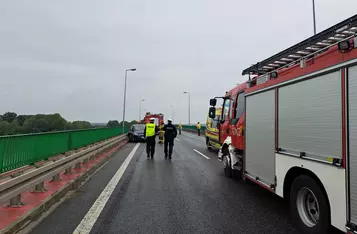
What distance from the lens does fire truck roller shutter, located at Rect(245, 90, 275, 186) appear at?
4835 mm

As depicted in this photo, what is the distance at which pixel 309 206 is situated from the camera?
3836 mm

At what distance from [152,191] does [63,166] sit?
2.36m

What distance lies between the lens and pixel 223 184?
719cm

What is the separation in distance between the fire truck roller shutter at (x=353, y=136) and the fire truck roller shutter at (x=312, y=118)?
155 millimetres

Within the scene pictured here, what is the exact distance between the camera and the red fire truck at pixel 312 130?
297 centimetres

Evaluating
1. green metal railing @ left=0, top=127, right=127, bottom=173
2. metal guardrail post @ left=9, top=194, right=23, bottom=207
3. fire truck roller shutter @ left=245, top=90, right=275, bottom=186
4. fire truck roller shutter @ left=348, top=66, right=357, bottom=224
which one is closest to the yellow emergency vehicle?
green metal railing @ left=0, top=127, right=127, bottom=173

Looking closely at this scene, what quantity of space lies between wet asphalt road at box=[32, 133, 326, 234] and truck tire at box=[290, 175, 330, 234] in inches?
10.3

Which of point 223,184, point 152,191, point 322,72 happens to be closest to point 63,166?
point 152,191

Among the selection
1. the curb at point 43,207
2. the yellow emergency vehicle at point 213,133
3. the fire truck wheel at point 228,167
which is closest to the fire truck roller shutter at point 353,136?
the curb at point 43,207

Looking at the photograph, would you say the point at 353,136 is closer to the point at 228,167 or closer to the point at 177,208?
the point at 177,208

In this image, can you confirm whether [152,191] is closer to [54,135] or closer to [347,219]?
[54,135]

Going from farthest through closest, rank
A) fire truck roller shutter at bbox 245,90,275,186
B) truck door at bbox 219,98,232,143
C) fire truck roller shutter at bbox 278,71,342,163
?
truck door at bbox 219,98,232,143 → fire truck roller shutter at bbox 245,90,275,186 → fire truck roller shutter at bbox 278,71,342,163

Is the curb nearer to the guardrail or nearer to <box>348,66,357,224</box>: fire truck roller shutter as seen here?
the guardrail

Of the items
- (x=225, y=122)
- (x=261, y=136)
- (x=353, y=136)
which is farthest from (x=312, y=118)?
(x=225, y=122)
